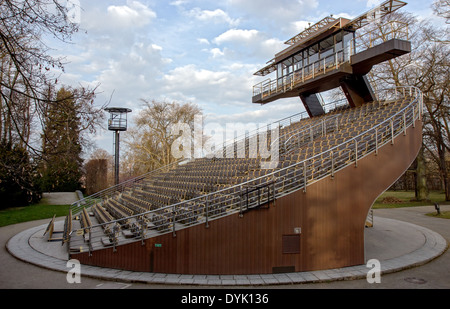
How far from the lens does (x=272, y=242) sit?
7488mm

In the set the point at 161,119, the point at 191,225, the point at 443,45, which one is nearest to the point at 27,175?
the point at 191,225

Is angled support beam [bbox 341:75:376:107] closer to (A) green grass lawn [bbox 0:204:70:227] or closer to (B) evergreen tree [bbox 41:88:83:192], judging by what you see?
(B) evergreen tree [bbox 41:88:83:192]

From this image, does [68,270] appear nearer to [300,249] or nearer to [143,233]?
[143,233]

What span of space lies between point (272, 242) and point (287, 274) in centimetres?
87

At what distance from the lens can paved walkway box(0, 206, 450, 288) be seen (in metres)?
6.88

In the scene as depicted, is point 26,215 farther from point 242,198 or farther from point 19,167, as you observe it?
point 242,198

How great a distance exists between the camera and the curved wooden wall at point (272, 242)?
7336 millimetres

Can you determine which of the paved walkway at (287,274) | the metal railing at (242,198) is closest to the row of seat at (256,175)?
the metal railing at (242,198)

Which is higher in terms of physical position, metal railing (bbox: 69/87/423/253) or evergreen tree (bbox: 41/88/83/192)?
evergreen tree (bbox: 41/88/83/192)

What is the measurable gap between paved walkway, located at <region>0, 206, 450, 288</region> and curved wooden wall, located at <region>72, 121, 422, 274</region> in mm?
229

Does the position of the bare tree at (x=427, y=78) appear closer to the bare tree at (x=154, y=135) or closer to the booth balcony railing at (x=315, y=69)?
the booth balcony railing at (x=315, y=69)

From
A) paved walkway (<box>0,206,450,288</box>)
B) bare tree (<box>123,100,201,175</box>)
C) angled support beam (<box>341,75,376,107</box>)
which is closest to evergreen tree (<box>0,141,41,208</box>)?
paved walkway (<box>0,206,450,288</box>)

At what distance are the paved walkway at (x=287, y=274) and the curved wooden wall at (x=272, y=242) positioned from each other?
0.23 m

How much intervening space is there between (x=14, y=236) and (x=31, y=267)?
5.25m
